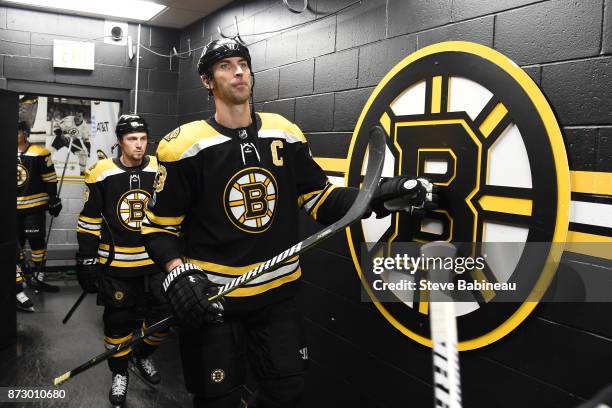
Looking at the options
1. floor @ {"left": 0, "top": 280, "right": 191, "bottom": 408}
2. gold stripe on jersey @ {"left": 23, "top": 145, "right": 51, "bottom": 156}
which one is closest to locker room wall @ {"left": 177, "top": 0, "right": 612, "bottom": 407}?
floor @ {"left": 0, "top": 280, "right": 191, "bottom": 408}

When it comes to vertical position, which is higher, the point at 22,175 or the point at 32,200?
the point at 22,175

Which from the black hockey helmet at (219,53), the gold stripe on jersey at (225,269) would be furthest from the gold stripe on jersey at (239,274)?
the black hockey helmet at (219,53)

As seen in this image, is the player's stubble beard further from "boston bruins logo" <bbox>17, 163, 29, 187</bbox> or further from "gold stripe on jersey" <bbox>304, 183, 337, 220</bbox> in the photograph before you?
"boston bruins logo" <bbox>17, 163, 29, 187</bbox>

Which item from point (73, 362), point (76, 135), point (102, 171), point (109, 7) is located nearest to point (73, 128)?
point (76, 135)

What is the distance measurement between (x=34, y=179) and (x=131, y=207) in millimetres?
2166

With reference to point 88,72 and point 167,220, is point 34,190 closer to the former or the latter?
point 88,72

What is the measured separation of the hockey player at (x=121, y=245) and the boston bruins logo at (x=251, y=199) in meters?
1.31

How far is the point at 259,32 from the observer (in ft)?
10.0

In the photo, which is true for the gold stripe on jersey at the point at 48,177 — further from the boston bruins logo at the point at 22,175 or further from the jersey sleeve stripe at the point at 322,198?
the jersey sleeve stripe at the point at 322,198

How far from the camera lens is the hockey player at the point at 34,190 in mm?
4508

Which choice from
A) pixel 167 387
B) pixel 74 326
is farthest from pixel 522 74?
pixel 74 326

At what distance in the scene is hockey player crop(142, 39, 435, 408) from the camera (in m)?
1.74

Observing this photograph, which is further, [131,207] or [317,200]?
[131,207]

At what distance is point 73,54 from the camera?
4262 mm
